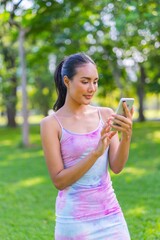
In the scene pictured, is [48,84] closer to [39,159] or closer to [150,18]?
[39,159]

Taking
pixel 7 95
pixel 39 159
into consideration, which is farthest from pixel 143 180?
pixel 7 95

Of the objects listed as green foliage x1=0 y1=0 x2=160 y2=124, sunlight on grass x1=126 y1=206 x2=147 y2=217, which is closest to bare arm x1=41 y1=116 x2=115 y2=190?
sunlight on grass x1=126 y1=206 x2=147 y2=217

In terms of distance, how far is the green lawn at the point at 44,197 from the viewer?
4895mm

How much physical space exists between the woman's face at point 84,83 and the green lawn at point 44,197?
9.54ft

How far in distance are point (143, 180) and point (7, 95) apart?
49.5 ft

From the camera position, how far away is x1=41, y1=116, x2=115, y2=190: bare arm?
1.86 metres

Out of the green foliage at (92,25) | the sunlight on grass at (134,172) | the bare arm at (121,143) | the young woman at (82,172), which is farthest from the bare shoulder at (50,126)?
the sunlight on grass at (134,172)

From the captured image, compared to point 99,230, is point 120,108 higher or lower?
higher

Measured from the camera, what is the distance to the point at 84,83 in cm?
196

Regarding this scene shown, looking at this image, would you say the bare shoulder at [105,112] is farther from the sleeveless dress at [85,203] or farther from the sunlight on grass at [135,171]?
the sunlight on grass at [135,171]

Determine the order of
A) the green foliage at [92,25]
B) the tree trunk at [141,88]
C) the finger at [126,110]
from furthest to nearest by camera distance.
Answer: the tree trunk at [141,88]
the green foliage at [92,25]
the finger at [126,110]

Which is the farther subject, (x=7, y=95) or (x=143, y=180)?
(x=7, y=95)

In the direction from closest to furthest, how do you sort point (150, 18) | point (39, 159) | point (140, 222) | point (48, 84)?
point (140, 222) → point (150, 18) → point (39, 159) → point (48, 84)

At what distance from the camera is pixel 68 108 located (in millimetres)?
2062
